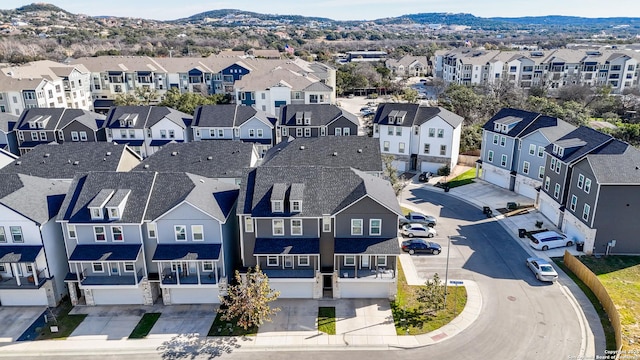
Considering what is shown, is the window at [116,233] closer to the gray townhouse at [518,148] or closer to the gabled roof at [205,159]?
the gabled roof at [205,159]

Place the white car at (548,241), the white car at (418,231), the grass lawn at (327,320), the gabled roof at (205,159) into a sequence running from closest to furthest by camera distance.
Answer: the grass lawn at (327,320) → the white car at (548,241) → the white car at (418,231) → the gabled roof at (205,159)

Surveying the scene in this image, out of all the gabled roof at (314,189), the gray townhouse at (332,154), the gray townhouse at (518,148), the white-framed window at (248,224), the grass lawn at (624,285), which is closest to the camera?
the grass lawn at (624,285)

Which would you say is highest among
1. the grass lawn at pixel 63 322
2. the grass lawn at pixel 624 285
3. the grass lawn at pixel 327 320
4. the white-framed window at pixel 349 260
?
the white-framed window at pixel 349 260


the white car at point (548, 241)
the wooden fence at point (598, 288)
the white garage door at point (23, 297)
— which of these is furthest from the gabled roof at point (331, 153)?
the white garage door at point (23, 297)

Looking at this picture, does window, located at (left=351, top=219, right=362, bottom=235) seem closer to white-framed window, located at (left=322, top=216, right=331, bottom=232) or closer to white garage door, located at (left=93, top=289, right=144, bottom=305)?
white-framed window, located at (left=322, top=216, right=331, bottom=232)

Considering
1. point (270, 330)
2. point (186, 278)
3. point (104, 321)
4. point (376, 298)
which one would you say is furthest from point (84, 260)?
point (376, 298)

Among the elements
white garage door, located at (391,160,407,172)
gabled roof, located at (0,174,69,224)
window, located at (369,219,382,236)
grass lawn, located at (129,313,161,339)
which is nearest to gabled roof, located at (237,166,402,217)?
window, located at (369,219,382,236)

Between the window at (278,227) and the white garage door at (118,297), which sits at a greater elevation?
the window at (278,227)
